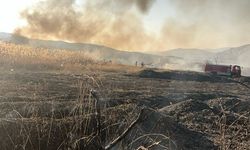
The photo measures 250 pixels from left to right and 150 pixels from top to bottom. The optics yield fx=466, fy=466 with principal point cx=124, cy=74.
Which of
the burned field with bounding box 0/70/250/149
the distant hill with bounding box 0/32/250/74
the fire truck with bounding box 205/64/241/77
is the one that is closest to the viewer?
the burned field with bounding box 0/70/250/149

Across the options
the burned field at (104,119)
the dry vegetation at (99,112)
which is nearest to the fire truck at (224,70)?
the dry vegetation at (99,112)

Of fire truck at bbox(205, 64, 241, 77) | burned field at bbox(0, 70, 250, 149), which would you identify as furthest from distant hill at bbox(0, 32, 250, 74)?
burned field at bbox(0, 70, 250, 149)

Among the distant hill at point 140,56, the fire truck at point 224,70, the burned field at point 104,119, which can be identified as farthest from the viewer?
the distant hill at point 140,56

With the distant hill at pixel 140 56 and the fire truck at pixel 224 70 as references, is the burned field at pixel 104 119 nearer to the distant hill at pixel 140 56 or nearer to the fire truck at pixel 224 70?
the fire truck at pixel 224 70

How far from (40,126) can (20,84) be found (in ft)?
A: 49.3

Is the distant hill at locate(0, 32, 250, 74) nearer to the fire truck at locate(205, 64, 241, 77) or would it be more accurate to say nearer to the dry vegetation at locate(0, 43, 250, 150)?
the fire truck at locate(205, 64, 241, 77)

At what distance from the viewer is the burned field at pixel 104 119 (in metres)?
3.77

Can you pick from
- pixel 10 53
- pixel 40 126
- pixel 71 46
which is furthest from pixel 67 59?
pixel 71 46

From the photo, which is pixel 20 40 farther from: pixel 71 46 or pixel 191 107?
pixel 191 107

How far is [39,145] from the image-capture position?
12.2 ft

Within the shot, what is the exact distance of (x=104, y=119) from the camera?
4.94 m

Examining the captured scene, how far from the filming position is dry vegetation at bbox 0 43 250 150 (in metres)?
3.83

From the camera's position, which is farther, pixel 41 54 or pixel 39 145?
pixel 41 54

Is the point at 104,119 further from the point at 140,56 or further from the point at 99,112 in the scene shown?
the point at 140,56
